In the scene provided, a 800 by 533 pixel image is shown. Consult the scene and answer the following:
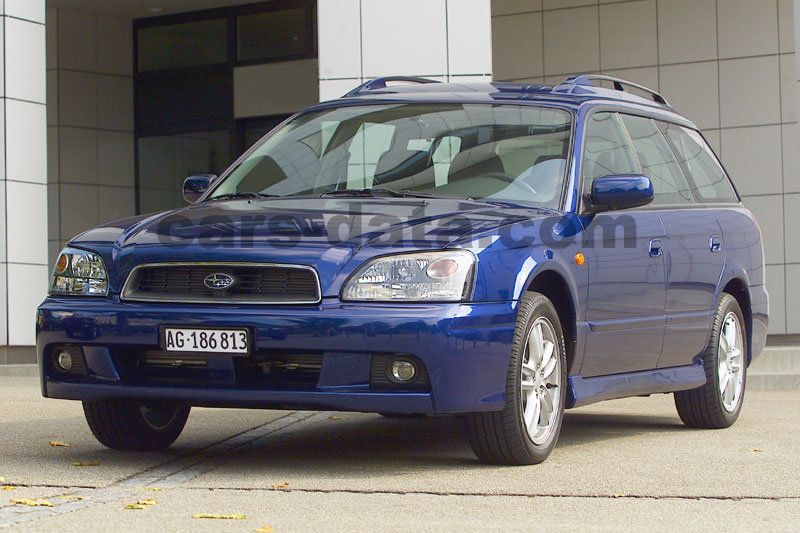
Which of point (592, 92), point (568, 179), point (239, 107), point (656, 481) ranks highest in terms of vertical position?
point (239, 107)

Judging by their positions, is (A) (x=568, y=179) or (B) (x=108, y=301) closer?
(B) (x=108, y=301)

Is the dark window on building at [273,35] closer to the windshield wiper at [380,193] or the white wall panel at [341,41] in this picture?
the white wall panel at [341,41]

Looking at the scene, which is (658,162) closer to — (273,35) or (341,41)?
(341,41)

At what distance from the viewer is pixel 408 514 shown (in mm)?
5094

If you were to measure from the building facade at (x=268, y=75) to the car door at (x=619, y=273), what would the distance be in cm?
695

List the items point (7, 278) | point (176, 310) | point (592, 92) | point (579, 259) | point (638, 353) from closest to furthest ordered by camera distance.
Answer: point (176, 310) < point (579, 259) < point (638, 353) < point (592, 92) < point (7, 278)

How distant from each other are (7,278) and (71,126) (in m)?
7.45

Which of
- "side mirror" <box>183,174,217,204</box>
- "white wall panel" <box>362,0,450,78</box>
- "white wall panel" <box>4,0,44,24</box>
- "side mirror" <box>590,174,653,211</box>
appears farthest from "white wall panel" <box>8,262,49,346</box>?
"side mirror" <box>590,174,653,211</box>

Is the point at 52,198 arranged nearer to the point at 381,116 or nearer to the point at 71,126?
the point at 71,126

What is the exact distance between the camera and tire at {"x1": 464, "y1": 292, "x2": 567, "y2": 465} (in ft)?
20.0

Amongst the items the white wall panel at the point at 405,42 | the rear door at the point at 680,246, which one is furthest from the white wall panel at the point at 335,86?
the rear door at the point at 680,246

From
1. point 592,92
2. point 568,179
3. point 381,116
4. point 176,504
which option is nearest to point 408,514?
point 176,504

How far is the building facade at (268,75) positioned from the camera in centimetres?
1430

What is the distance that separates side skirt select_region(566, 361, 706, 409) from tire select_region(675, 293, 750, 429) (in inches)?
6.3
